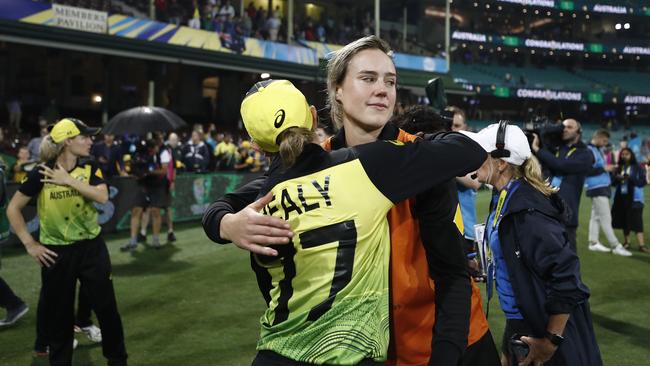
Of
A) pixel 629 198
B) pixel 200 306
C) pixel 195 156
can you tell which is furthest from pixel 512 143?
pixel 195 156

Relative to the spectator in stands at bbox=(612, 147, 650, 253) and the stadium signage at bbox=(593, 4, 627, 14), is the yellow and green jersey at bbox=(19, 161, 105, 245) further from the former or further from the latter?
the stadium signage at bbox=(593, 4, 627, 14)

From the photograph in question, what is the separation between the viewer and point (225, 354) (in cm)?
534

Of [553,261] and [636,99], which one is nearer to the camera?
[553,261]

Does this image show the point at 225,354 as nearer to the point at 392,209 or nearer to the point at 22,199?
the point at 22,199

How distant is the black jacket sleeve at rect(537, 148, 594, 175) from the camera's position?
671cm

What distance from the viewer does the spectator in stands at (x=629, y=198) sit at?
421 inches

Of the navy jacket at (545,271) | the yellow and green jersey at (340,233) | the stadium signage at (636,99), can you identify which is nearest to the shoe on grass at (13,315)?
the yellow and green jersey at (340,233)

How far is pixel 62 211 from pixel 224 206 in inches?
125

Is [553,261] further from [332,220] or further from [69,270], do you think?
[69,270]

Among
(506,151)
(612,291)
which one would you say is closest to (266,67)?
(612,291)

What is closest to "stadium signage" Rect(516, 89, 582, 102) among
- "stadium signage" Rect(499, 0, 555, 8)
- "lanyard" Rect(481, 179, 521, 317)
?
"stadium signage" Rect(499, 0, 555, 8)

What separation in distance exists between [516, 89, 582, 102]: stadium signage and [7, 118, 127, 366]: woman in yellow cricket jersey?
4529cm

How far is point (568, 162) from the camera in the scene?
677 cm

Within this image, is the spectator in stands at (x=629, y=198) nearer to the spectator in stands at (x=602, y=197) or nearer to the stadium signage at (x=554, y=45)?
the spectator in stands at (x=602, y=197)
